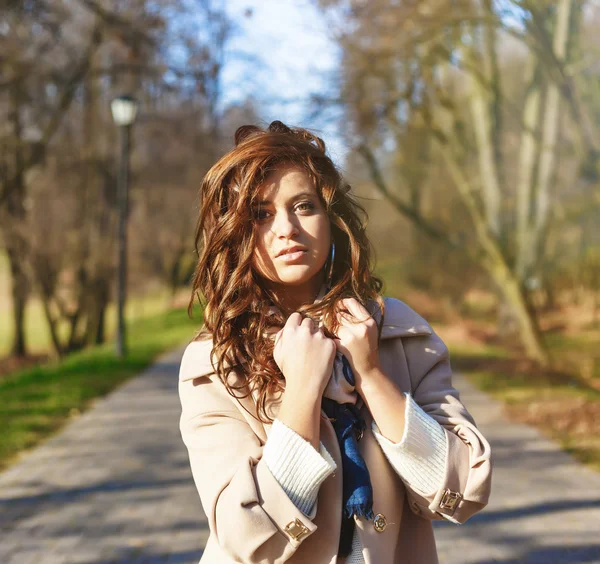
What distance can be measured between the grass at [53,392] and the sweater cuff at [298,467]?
5.69m

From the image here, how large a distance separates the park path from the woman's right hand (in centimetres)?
329

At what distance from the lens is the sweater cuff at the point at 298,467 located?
5.53ft

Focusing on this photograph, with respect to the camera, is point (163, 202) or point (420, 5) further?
point (163, 202)

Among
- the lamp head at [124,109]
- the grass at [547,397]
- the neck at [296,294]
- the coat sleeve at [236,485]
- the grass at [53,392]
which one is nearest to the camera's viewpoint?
the coat sleeve at [236,485]

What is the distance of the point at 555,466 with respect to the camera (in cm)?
682

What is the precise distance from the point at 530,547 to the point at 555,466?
2079mm

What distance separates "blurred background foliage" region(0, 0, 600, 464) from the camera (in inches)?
421

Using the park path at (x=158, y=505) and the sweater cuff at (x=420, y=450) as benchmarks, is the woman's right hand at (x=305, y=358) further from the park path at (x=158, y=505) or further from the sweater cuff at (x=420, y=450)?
the park path at (x=158, y=505)

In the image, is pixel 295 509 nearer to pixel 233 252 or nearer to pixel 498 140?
pixel 233 252

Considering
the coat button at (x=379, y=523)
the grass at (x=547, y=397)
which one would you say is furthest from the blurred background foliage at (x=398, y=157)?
the coat button at (x=379, y=523)

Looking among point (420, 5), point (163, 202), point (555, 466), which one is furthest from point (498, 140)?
point (163, 202)

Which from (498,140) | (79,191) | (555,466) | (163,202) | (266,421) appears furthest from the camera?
(163,202)

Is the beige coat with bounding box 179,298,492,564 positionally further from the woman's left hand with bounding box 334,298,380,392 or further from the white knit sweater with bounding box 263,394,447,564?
the woman's left hand with bounding box 334,298,380,392

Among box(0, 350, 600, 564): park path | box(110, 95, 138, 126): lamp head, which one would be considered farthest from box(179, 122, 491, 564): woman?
box(110, 95, 138, 126): lamp head
